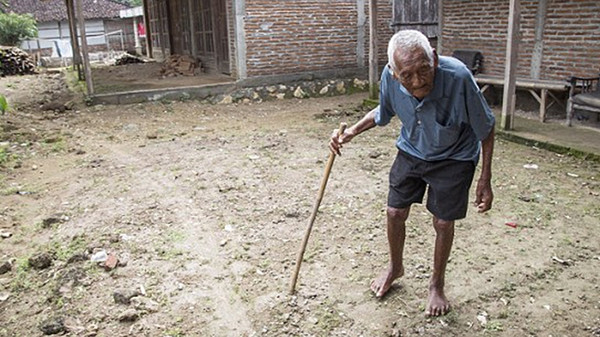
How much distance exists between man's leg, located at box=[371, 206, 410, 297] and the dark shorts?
2.7 inches

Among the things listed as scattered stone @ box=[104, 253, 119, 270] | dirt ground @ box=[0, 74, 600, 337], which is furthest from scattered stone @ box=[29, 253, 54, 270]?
scattered stone @ box=[104, 253, 119, 270]

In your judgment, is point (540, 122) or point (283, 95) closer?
point (540, 122)

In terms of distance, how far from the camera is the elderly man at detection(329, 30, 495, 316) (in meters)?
2.35

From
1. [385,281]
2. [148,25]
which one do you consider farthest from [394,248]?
[148,25]

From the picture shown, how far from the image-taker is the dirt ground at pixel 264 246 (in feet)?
9.59

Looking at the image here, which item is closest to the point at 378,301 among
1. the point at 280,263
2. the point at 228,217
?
the point at 280,263

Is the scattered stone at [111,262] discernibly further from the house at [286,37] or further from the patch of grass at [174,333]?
the house at [286,37]

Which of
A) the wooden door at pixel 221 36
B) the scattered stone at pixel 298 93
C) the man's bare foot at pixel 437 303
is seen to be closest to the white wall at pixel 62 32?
the wooden door at pixel 221 36

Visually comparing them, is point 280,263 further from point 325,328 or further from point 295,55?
point 295,55

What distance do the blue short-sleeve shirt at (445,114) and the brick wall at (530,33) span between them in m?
5.68

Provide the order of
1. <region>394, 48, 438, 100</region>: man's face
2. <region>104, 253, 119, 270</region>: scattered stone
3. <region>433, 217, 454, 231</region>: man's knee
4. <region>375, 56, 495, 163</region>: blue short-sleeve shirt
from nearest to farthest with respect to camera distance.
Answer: <region>394, 48, 438, 100</region>: man's face, <region>375, 56, 495, 163</region>: blue short-sleeve shirt, <region>433, 217, 454, 231</region>: man's knee, <region>104, 253, 119, 270</region>: scattered stone

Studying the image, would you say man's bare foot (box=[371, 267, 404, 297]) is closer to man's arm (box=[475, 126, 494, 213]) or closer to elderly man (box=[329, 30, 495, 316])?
elderly man (box=[329, 30, 495, 316])

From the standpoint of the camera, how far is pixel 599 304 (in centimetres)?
297

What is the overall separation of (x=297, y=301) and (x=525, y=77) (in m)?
6.56
